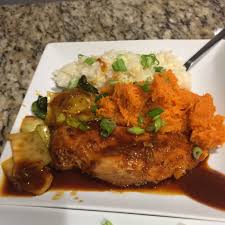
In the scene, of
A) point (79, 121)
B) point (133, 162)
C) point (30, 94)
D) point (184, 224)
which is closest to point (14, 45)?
point (30, 94)

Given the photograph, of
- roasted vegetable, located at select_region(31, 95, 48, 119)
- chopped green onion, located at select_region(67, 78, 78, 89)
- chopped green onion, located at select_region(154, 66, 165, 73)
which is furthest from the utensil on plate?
roasted vegetable, located at select_region(31, 95, 48, 119)


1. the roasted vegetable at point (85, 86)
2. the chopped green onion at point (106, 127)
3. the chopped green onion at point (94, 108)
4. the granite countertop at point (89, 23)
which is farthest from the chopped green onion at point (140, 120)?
the granite countertop at point (89, 23)

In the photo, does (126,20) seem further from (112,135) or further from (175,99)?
(112,135)

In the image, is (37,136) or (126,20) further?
(126,20)

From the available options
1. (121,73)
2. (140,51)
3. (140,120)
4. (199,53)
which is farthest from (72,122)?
(199,53)

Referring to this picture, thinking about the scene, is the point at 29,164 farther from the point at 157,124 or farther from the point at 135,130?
the point at 157,124

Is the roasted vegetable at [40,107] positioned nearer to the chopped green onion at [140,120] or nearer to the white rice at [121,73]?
the white rice at [121,73]

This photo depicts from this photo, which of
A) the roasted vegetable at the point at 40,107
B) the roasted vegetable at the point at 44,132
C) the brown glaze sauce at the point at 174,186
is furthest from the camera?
the roasted vegetable at the point at 40,107
